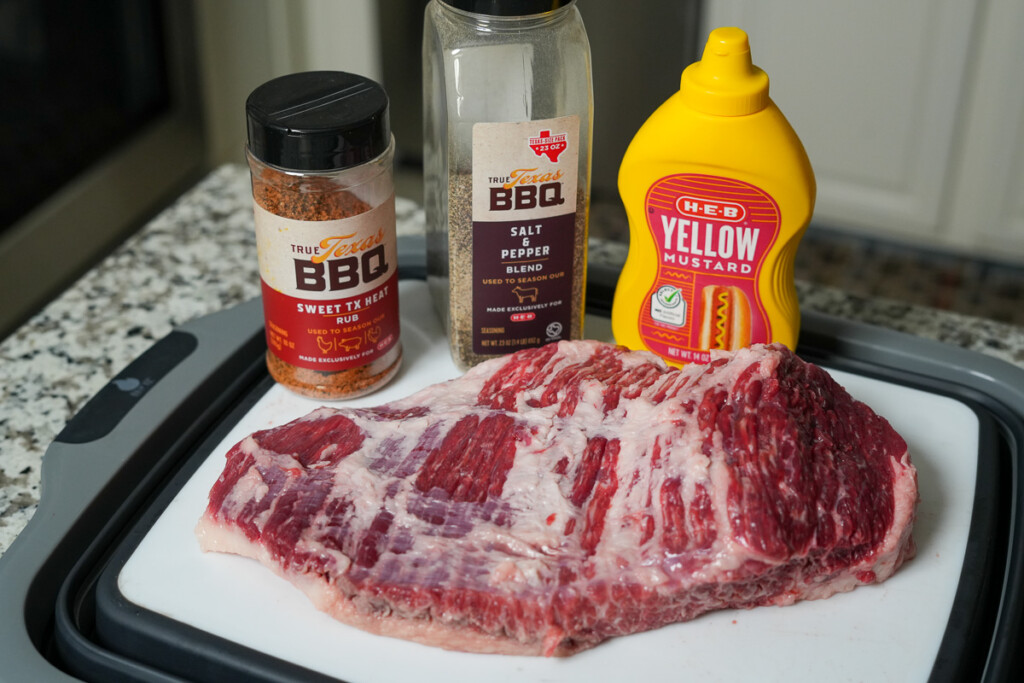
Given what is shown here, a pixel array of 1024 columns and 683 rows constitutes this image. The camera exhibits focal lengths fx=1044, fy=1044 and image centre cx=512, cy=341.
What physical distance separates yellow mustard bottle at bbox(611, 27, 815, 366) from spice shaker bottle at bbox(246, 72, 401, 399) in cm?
22

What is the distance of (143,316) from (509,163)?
51 centimetres

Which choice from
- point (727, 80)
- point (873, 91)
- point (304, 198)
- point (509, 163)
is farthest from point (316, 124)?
point (873, 91)

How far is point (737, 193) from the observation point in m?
0.91

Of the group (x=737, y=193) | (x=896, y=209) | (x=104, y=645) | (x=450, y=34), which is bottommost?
(x=896, y=209)

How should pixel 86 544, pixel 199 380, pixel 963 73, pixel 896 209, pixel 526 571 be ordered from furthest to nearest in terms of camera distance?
pixel 896 209
pixel 963 73
pixel 199 380
pixel 86 544
pixel 526 571

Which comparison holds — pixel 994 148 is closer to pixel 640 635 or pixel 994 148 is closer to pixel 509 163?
pixel 509 163

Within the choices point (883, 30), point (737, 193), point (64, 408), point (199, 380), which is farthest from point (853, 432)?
point (883, 30)

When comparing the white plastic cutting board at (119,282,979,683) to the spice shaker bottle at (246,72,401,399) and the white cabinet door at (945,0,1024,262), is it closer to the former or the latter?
the spice shaker bottle at (246,72,401,399)

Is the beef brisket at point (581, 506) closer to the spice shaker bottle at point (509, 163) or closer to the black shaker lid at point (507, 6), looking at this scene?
the spice shaker bottle at point (509, 163)

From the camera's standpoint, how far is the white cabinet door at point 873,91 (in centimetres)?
205

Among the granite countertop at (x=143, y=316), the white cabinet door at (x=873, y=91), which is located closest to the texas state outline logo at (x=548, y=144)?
the granite countertop at (x=143, y=316)

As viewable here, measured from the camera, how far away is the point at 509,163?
894 millimetres

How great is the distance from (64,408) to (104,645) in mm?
331

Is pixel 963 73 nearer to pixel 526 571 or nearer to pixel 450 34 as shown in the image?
pixel 450 34
